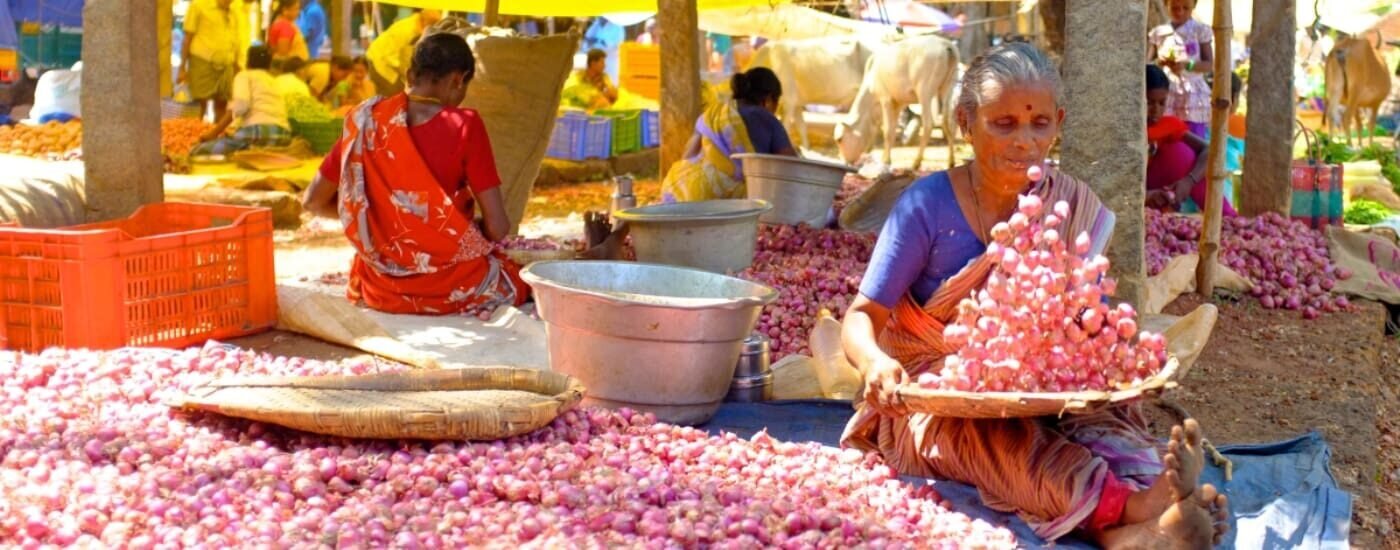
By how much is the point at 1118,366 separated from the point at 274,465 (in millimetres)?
1818

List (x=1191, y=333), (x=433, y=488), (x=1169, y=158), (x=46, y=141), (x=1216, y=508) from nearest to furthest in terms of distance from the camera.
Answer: (x=1216, y=508)
(x=433, y=488)
(x=1191, y=333)
(x=1169, y=158)
(x=46, y=141)

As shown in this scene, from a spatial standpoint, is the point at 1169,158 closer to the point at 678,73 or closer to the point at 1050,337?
the point at 678,73

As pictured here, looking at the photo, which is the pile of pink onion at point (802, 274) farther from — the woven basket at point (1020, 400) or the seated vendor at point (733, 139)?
the woven basket at point (1020, 400)

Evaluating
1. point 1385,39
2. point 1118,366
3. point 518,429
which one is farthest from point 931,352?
point 1385,39

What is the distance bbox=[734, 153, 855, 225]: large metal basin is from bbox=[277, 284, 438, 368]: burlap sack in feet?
8.45

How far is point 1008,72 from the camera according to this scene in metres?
3.13

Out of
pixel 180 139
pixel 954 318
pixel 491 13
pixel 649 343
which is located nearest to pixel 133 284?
pixel 649 343

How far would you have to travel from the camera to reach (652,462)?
3420 millimetres

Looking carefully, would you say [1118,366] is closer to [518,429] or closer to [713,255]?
[518,429]

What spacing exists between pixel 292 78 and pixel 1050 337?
11173 millimetres

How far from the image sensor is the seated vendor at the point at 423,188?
5.27 metres

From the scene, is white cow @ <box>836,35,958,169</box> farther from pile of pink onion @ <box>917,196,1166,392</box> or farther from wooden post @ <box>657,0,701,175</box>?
pile of pink onion @ <box>917,196,1166,392</box>

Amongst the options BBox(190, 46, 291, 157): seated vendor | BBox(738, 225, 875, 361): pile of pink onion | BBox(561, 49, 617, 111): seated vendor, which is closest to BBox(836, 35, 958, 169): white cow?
BBox(561, 49, 617, 111): seated vendor

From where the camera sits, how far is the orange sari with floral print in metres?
5.27
